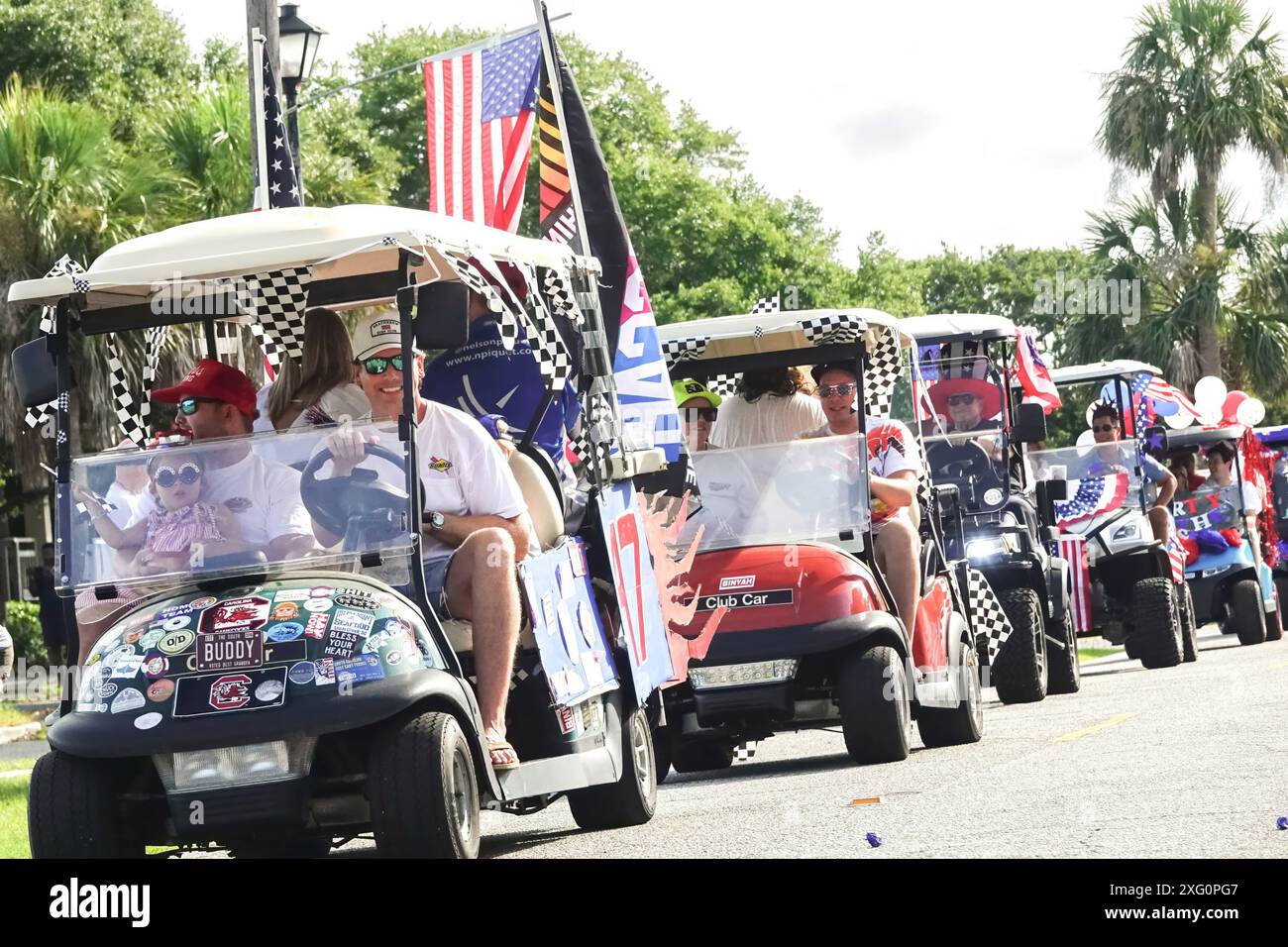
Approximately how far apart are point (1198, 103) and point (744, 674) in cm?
2753

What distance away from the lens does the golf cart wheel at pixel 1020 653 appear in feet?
46.0

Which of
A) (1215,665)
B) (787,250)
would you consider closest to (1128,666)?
(1215,665)

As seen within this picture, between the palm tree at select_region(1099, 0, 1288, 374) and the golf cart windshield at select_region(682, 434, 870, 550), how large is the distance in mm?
24852

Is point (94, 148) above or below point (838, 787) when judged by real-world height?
above

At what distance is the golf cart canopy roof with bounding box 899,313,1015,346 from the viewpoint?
1470 cm

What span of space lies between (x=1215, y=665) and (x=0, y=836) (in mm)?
10605

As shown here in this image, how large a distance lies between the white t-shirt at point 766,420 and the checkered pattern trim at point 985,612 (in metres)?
1.82

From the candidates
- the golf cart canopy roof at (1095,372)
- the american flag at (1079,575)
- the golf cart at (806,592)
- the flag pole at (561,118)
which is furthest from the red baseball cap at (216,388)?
the golf cart canopy roof at (1095,372)

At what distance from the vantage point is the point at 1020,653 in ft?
46.0

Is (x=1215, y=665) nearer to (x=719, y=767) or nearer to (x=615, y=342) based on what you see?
(x=719, y=767)

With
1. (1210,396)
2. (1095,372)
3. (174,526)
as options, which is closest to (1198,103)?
(1210,396)

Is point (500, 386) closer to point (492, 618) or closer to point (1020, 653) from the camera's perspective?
point (492, 618)

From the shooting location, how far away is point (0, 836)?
938 centimetres

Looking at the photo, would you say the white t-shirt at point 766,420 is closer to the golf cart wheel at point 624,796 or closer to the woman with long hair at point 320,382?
the golf cart wheel at point 624,796
